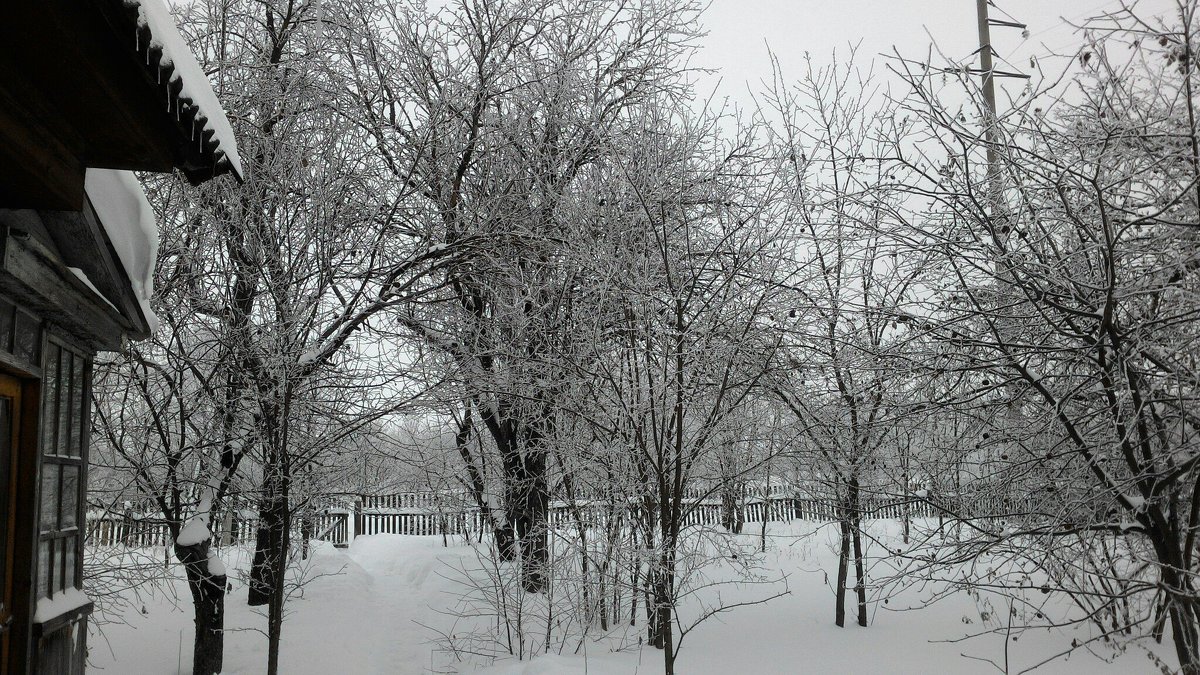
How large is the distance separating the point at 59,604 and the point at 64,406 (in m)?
1.12

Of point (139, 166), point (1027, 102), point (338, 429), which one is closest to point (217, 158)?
point (139, 166)

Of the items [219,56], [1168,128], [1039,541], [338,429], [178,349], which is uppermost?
[219,56]

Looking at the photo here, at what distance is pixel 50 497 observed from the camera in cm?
445

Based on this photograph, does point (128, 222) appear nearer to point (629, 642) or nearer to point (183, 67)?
point (183, 67)

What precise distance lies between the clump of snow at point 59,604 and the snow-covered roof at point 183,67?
259 cm

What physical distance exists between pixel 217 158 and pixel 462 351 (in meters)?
7.22

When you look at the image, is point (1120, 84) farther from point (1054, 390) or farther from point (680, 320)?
point (680, 320)

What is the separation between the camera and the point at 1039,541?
4.70m

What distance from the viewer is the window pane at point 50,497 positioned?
4332 mm

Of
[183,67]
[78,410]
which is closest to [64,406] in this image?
[78,410]

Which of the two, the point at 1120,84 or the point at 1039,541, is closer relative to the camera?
the point at 1120,84

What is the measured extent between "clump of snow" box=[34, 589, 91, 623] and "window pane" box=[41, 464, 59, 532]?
382 millimetres

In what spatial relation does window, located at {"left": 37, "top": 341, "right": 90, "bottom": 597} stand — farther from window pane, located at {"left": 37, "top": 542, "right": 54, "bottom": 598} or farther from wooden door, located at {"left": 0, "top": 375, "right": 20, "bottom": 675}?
wooden door, located at {"left": 0, "top": 375, "right": 20, "bottom": 675}

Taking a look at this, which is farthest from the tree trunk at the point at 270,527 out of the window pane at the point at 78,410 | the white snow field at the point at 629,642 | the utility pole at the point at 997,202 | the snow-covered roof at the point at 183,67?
the utility pole at the point at 997,202
